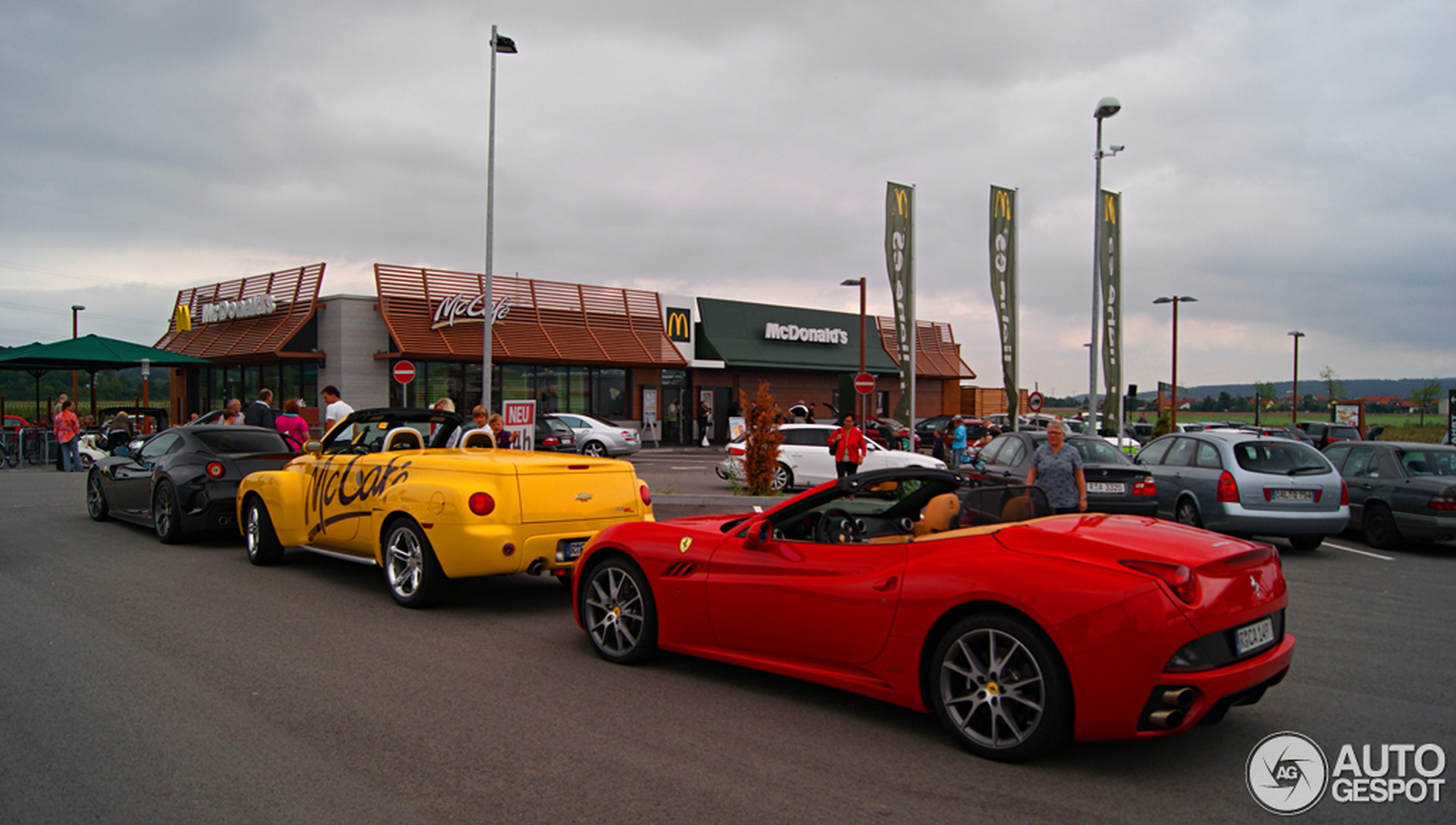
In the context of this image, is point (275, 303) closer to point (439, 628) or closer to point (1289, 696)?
point (439, 628)

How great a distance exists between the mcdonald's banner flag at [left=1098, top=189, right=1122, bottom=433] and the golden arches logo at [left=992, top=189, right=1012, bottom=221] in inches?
98.9

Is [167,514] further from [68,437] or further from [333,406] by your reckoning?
[68,437]

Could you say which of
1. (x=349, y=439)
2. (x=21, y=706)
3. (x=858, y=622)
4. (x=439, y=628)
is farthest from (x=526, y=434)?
(x=858, y=622)

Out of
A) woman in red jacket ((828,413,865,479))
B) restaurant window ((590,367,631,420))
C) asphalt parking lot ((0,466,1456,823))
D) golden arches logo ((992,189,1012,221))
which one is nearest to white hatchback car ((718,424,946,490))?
woman in red jacket ((828,413,865,479))

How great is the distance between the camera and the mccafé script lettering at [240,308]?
3006cm

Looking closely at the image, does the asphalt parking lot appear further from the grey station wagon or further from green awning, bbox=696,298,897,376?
green awning, bbox=696,298,897,376

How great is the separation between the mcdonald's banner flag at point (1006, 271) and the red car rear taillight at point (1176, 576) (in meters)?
21.8

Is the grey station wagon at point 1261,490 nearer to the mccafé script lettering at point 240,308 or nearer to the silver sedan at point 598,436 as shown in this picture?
the silver sedan at point 598,436

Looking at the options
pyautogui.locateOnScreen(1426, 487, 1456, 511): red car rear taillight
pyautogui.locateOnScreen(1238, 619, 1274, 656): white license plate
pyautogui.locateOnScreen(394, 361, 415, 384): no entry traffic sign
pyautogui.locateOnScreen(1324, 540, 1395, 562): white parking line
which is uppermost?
pyautogui.locateOnScreen(394, 361, 415, 384): no entry traffic sign

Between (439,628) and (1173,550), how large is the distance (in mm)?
5044

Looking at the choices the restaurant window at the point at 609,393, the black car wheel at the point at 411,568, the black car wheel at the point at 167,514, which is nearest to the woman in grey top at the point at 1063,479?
the black car wheel at the point at 411,568

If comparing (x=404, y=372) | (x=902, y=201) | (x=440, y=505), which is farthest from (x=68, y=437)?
(x=902, y=201)

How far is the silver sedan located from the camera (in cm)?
2761

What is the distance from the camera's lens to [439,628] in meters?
6.69
